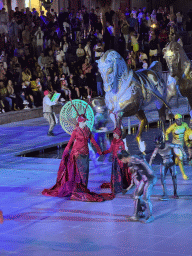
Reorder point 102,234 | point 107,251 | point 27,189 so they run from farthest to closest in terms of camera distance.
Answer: point 27,189 < point 102,234 < point 107,251

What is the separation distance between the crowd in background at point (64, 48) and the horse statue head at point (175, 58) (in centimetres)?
663

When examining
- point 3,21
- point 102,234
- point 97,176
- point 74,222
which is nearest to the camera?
point 102,234

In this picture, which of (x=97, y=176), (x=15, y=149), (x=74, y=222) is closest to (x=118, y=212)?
(x=74, y=222)

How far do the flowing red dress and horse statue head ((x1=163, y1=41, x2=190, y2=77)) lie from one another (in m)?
5.34

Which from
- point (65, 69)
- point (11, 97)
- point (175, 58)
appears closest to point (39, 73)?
point (65, 69)

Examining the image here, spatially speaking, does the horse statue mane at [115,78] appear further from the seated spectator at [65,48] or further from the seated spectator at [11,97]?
the seated spectator at [65,48]

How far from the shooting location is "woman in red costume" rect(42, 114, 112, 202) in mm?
13250

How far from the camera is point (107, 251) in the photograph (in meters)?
Result: 9.91

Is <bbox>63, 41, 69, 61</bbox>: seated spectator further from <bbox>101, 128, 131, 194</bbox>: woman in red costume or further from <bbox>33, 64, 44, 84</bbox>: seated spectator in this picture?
<bbox>101, 128, 131, 194</bbox>: woman in red costume

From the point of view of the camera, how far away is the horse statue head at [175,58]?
58.5 feet

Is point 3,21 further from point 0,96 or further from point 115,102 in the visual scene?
point 115,102

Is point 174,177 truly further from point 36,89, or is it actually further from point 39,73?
point 39,73

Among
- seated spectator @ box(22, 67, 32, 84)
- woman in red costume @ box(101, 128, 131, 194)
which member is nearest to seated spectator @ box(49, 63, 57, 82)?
seated spectator @ box(22, 67, 32, 84)

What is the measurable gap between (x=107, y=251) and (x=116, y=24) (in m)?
23.9
